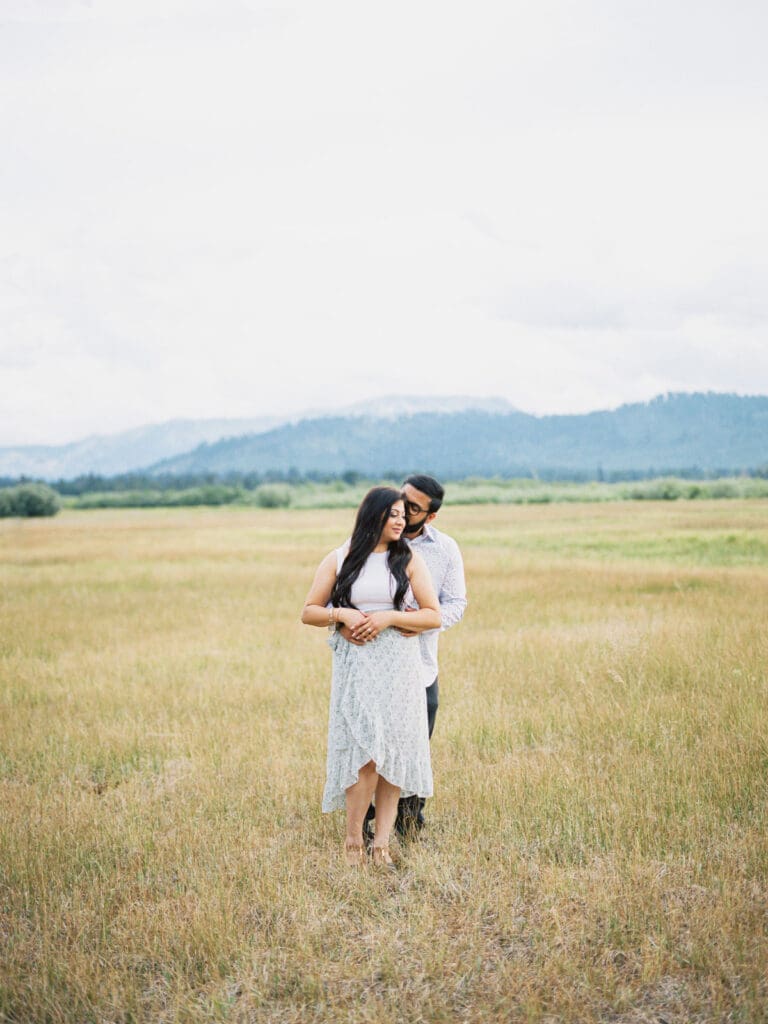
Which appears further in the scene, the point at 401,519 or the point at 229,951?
the point at 401,519

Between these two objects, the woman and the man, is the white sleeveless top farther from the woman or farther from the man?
the man

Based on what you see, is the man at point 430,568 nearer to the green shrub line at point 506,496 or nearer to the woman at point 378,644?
the woman at point 378,644

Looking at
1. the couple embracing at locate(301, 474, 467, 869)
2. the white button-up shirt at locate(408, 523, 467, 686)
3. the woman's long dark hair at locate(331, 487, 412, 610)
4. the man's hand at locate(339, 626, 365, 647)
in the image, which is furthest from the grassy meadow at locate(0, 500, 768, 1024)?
the woman's long dark hair at locate(331, 487, 412, 610)

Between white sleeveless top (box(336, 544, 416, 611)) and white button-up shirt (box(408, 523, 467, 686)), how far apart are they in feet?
1.68

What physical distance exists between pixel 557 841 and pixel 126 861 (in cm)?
288

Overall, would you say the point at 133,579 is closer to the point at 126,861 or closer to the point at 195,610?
the point at 195,610

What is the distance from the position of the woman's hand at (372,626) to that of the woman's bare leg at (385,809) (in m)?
1.04

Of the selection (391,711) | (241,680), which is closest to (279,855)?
(391,711)

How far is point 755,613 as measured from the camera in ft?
45.3

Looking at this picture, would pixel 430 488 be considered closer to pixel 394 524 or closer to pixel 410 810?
pixel 394 524

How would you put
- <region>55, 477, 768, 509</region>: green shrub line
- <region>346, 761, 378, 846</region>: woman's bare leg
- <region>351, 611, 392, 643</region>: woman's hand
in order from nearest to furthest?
<region>351, 611, 392, 643</region>: woman's hand < <region>346, 761, 378, 846</region>: woman's bare leg < <region>55, 477, 768, 509</region>: green shrub line

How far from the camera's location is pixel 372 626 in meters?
4.74

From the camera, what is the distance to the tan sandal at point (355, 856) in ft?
16.9

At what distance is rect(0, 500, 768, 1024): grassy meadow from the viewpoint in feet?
13.2
